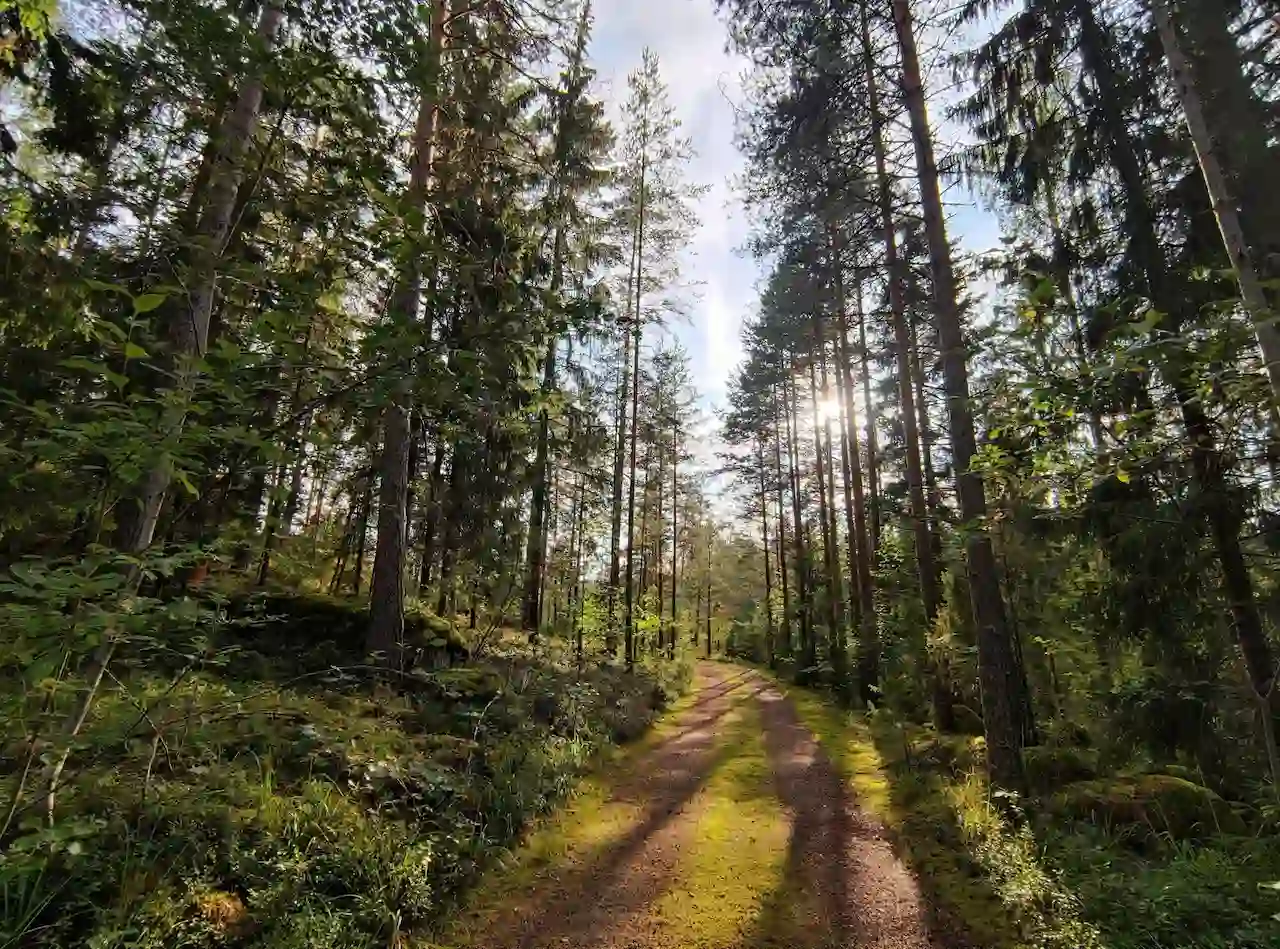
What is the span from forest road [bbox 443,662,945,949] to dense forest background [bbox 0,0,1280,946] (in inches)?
21.8

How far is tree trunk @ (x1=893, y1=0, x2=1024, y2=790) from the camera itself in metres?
6.51

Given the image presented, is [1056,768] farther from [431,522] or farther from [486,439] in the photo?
[431,522]

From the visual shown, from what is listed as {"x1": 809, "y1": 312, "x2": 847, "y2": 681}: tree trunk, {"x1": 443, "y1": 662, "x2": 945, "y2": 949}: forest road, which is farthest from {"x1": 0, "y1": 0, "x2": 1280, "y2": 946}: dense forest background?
{"x1": 809, "y1": 312, "x2": 847, "y2": 681}: tree trunk

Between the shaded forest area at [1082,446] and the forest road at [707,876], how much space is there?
0.61 meters

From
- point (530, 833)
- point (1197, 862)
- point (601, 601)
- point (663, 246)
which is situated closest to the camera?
point (1197, 862)

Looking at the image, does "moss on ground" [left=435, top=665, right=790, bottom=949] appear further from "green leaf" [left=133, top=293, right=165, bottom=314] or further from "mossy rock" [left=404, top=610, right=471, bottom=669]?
"green leaf" [left=133, top=293, right=165, bottom=314]

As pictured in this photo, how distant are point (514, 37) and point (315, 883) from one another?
32.5 ft

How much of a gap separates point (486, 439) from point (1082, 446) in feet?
22.1

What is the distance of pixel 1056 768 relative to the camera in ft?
22.4

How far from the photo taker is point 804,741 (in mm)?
11039

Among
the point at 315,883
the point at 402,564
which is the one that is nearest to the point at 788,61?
the point at 402,564

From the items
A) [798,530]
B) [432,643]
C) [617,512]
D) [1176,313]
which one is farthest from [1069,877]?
[798,530]

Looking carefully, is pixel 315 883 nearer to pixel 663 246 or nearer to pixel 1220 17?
pixel 1220 17

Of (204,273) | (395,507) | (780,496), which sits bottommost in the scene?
(204,273)
